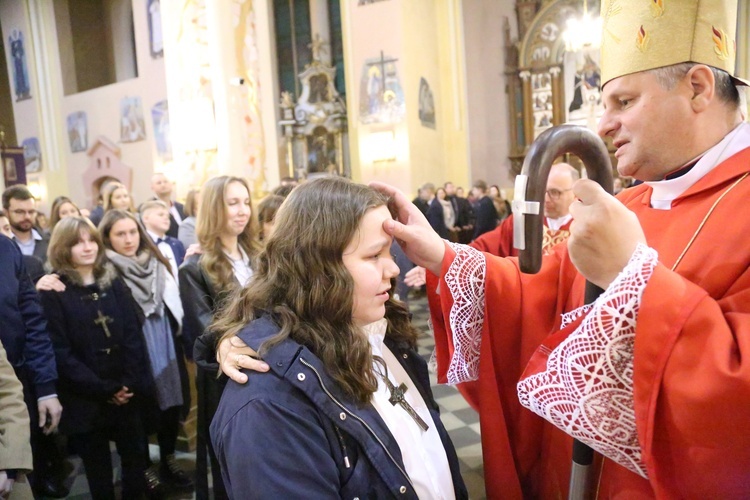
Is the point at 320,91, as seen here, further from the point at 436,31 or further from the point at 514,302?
the point at 514,302

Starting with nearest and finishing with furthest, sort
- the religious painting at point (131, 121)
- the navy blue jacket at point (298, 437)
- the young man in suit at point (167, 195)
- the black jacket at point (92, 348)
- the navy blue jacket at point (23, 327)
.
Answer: the navy blue jacket at point (298, 437), the navy blue jacket at point (23, 327), the black jacket at point (92, 348), the young man in suit at point (167, 195), the religious painting at point (131, 121)

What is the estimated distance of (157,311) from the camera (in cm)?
344

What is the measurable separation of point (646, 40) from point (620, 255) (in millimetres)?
553

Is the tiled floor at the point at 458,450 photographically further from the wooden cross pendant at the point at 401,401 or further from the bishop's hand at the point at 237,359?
the bishop's hand at the point at 237,359

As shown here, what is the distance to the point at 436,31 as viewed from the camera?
14.1 m

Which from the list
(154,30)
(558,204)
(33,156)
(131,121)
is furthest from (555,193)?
(33,156)

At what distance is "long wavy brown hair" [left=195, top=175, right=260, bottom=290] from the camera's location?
2850 millimetres

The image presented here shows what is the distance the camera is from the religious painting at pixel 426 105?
1273 centimetres

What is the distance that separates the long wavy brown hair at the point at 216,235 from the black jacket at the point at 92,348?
656 millimetres

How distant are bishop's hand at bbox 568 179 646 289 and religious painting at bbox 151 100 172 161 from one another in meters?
15.8

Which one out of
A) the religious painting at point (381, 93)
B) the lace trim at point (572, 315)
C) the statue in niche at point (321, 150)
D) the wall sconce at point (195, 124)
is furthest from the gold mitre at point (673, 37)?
the statue in niche at point (321, 150)

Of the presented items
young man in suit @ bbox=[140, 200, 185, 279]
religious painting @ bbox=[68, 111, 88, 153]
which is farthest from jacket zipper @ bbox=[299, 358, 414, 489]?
religious painting @ bbox=[68, 111, 88, 153]

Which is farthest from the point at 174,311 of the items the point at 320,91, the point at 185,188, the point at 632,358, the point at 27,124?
the point at 27,124

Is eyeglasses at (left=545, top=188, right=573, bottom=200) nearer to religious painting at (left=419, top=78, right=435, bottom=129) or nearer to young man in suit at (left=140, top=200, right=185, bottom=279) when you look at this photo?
young man in suit at (left=140, top=200, right=185, bottom=279)
